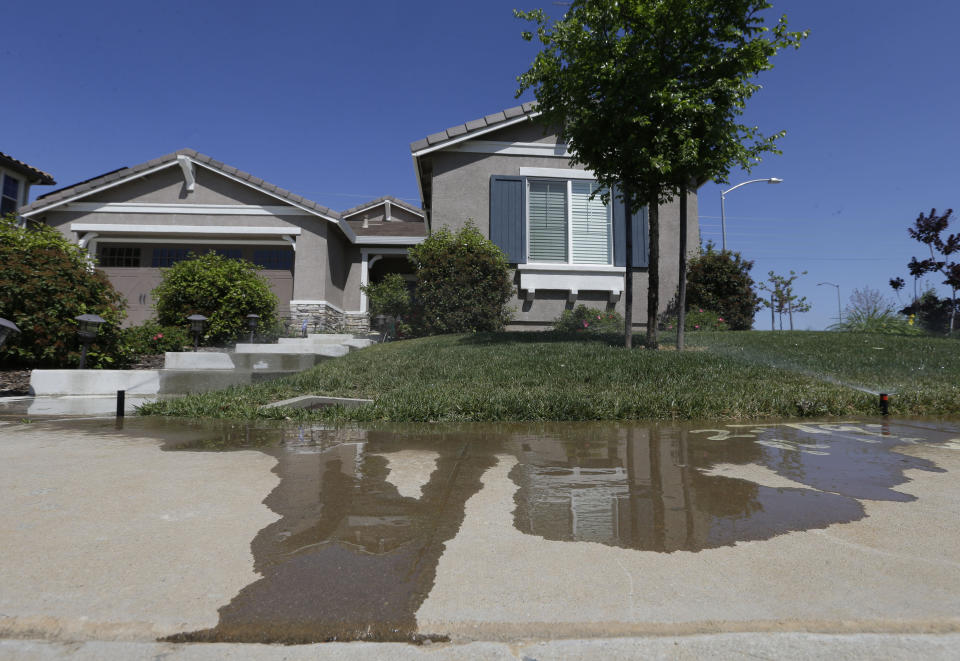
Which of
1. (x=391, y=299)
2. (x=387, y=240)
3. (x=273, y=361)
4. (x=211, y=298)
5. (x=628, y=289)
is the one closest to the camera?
(x=628, y=289)

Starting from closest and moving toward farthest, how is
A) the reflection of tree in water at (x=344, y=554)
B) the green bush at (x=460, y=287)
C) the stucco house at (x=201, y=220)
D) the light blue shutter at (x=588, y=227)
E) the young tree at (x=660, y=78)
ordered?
the reflection of tree in water at (x=344, y=554), the young tree at (x=660, y=78), the green bush at (x=460, y=287), the stucco house at (x=201, y=220), the light blue shutter at (x=588, y=227)

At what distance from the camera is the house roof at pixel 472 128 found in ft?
44.6

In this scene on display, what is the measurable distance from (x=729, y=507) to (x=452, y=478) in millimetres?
1375

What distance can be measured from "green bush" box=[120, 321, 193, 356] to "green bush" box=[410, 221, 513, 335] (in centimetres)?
502

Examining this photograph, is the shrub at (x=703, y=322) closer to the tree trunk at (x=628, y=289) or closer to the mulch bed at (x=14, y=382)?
the tree trunk at (x=628, y=289)

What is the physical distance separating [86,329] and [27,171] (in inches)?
661

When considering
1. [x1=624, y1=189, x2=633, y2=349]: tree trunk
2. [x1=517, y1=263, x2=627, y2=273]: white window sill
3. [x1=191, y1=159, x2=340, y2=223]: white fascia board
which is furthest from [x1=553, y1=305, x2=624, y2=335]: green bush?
[x1=191, y1=159, x2=340, y2=223]: white fascia board

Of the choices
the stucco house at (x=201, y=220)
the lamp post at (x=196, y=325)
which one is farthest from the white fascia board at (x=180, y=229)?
the lamp post at (x=196, y=325)

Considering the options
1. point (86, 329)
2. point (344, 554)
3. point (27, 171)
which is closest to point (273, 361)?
point (86, 329)

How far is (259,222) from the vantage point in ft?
46.0

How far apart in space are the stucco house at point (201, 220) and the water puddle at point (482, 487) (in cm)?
1005

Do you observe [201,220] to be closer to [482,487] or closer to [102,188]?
[102,188]

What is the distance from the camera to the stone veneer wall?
44.0ft

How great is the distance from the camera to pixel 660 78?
24.6 ft
